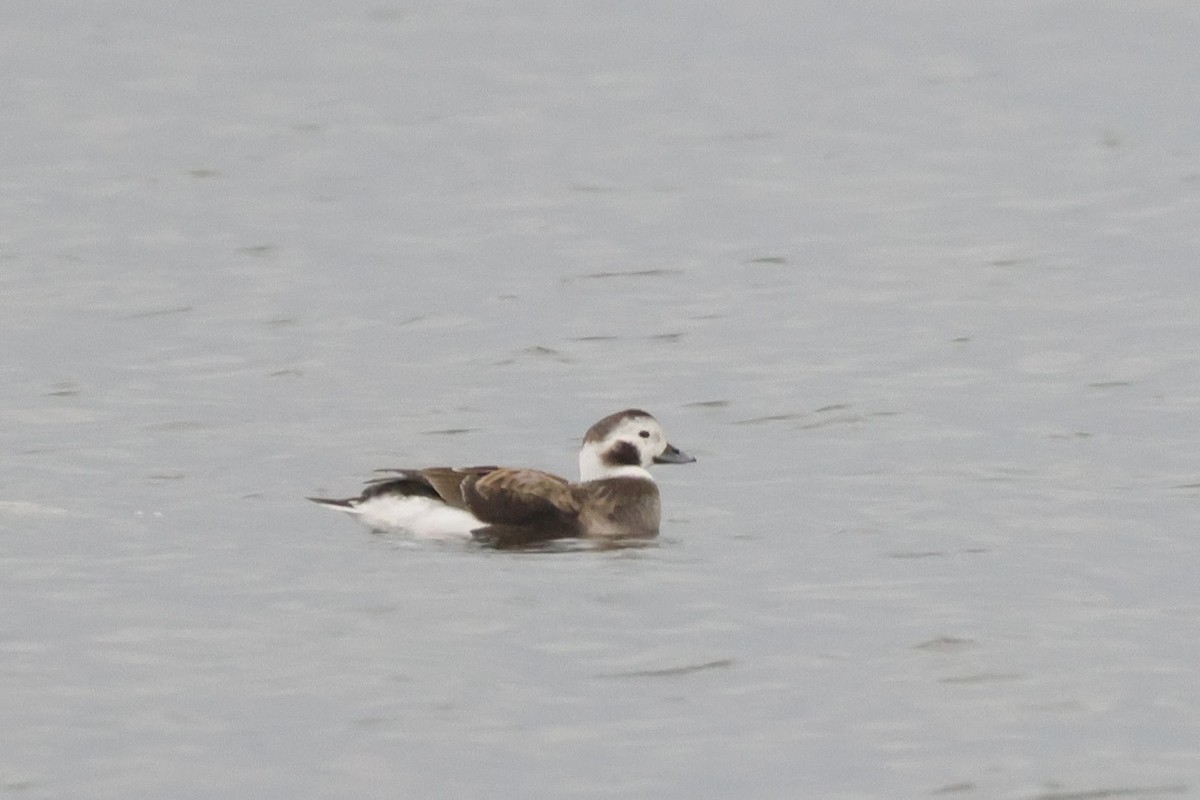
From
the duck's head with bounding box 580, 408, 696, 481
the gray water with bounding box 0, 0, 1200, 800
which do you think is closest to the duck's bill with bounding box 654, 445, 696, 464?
the duck's head with bounding box 580, 408, 696, 481

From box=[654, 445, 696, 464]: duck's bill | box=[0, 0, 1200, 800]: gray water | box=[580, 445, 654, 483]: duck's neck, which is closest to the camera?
box=[0, 0, 1200, 800]: gray water

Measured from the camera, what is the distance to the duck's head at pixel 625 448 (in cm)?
1361

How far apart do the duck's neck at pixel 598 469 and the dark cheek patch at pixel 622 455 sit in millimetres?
16

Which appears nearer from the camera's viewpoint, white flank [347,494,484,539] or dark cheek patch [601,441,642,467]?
white flank [347,494,484,539]

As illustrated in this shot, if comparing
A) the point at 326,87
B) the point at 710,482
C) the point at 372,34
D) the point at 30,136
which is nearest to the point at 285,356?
the point at 710,482

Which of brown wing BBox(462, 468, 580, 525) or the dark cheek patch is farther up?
the dark cheek patch

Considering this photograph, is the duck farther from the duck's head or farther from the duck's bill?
the duck's bill

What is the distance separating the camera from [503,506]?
12859 millimetres

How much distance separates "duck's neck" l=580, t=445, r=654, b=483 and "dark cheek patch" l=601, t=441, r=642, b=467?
2 cm

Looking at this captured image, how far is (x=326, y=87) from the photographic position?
94.0 feet

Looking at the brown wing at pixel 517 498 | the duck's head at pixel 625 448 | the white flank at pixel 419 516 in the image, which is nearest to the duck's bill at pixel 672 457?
the duck's head at pixel 625 448

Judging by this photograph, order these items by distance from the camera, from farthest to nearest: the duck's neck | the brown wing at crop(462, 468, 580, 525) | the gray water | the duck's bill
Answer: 1. the duck's bill
2. the duck's neck
3. the brown wing at crop(462, 468, 580, 525)
4. the gray water

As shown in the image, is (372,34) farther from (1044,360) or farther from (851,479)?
(851,479)

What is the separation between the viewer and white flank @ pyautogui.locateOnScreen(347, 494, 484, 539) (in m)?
12.9
